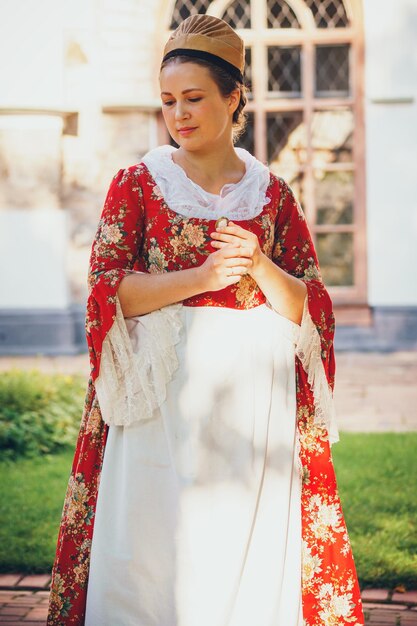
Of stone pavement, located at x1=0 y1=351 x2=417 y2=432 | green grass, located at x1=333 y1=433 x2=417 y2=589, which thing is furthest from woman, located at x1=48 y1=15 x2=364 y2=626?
stone pavement, located at x1=0 y1=351 x2=417 y2=432

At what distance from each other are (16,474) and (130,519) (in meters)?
3.05

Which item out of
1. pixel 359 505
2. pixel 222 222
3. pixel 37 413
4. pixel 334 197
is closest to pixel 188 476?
pixel 222 222

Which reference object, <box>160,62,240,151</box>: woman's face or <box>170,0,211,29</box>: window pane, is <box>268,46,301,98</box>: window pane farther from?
<box>160,62,240,151</box>: woman's face

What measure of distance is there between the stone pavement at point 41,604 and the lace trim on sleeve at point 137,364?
4.07 ft

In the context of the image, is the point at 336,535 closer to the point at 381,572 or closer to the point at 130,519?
the point at 130,519

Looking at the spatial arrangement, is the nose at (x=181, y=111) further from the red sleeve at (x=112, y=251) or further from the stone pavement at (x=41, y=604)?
the stone pavement at (x=41, y=604)

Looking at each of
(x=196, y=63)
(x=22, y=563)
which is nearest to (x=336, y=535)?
(x=196, y=63)

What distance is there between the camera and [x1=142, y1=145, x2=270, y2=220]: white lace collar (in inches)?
108

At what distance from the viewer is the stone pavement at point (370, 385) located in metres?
7.04

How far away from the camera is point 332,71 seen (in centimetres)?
1070

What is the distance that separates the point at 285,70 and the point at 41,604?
7.81m

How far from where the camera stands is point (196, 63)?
2.67 meters

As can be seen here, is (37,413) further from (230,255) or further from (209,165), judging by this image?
(230,255)

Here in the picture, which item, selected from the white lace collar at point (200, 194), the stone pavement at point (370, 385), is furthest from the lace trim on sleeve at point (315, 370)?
the stone pavement at point (370, 385)
